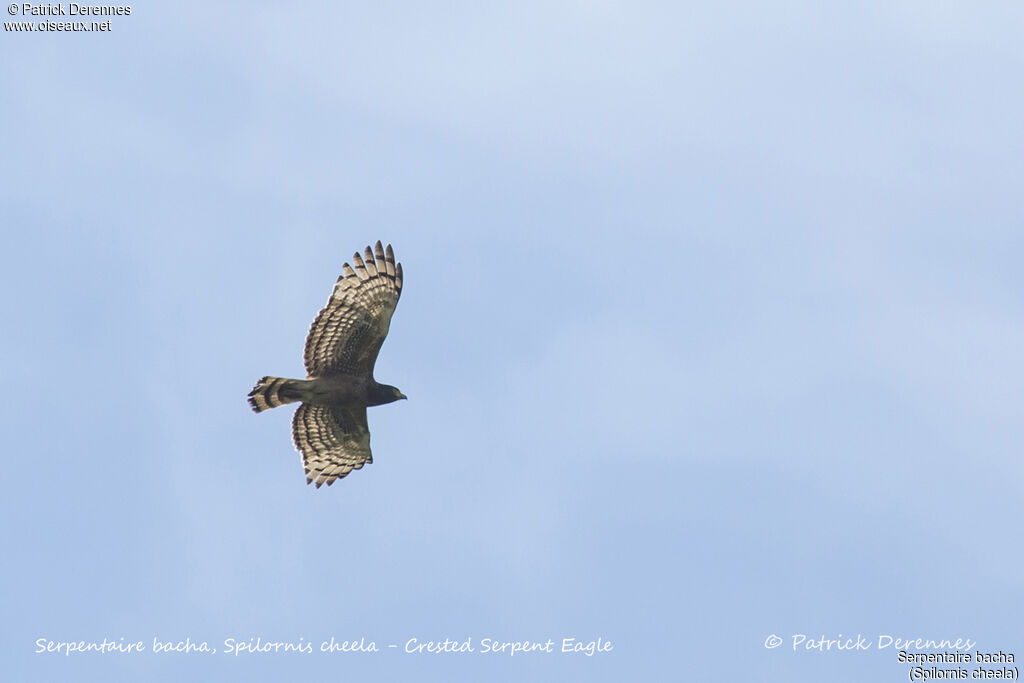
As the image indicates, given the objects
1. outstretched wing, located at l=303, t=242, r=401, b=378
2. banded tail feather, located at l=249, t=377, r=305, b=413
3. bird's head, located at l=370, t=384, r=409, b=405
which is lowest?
banded tail feather, located at l=249, t=377, r=305, b=413

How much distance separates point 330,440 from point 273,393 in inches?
77.6

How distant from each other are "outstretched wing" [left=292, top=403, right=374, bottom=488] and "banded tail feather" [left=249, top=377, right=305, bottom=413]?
2.80ft

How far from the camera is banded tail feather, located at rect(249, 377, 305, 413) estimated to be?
91.1 ft

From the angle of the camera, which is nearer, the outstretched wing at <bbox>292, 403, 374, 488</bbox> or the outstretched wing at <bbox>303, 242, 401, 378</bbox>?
the outstretched wing at <bbox>303, 242, 401, 378</bbox>

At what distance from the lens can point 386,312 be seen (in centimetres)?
2814

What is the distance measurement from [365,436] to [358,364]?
1738 millimetres

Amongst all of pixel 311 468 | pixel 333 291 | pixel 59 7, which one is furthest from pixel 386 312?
pixel 59 7

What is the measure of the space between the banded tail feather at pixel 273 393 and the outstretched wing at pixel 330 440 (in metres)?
0.85

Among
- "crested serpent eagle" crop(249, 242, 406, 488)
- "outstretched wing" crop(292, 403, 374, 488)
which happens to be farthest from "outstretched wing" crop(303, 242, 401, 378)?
"outstretched wing" crop(292, 403, 374, 488)

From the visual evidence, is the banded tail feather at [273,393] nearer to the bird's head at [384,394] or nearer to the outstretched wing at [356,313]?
the outstretched wing at [356,313]

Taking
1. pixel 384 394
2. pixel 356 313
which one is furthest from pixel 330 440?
pixel 356 313

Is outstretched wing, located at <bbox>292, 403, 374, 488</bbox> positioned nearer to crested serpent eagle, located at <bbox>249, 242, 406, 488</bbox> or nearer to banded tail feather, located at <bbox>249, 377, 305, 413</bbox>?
crested serpent eagle, located at <bbox>249, 242, 406, 488</bbox>

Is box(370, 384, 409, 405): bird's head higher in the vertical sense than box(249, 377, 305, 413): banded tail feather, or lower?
higher

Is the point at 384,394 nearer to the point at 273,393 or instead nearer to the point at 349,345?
the point at 349,345
